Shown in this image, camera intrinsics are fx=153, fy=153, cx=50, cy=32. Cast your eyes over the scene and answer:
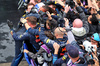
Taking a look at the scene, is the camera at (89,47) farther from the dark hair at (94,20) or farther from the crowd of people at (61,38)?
the dark hair at (94,20)

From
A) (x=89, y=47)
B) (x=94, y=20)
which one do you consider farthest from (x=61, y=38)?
(x=94, y=20)

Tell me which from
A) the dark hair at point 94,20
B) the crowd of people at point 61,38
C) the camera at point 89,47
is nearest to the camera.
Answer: the crowd of people at point 61,38

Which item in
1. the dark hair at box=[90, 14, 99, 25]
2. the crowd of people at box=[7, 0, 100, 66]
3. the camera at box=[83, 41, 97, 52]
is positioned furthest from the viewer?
the dark hair at box=[90, 14, 99, 25]

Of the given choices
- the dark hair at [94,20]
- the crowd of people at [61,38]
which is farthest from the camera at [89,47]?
the dark hair at [94,20]

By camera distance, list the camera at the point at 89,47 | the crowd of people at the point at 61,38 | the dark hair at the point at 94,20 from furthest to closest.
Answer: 1. the dark hair at the point at 94,20
2. the camera at the point at 89,47
3. the crowd of people at the point at 61,38

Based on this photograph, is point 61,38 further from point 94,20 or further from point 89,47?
point 94,20

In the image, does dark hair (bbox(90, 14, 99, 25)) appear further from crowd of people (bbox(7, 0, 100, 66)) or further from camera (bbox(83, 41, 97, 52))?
camera (bbox(83, 41, 97, 52))

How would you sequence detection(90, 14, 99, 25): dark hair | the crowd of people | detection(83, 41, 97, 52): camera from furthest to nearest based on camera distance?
detection(90, 14, 99, 25): dark hair
detection(83, 41, 97, 52): camera
the crowd of people

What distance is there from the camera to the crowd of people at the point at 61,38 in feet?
6.72

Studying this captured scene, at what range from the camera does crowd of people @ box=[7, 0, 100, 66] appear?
6.72ft

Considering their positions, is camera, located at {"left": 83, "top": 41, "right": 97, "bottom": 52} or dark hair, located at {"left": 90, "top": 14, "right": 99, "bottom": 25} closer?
Answer: camera, located at {"left": 83, "top": 41, "right": 97, "bottom": 52}

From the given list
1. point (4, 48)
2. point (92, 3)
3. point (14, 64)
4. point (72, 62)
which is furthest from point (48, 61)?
point (4, 48)

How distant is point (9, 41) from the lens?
487 cm

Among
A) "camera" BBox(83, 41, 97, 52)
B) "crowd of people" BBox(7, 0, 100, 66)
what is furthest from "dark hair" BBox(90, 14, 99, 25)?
"camera" BBox(83, 41, 97, 52)
